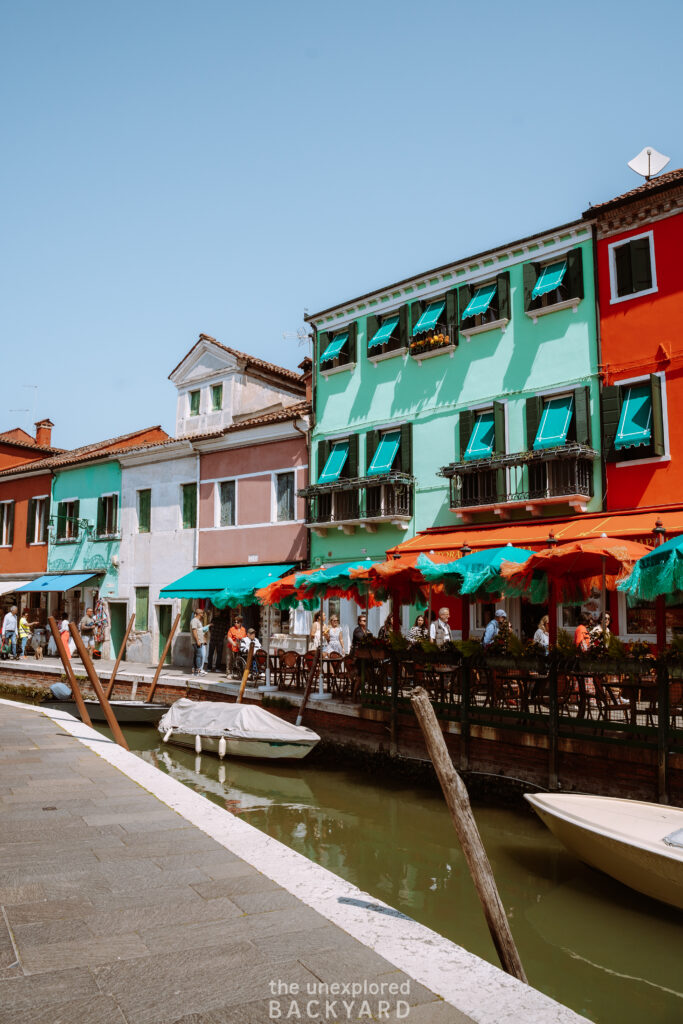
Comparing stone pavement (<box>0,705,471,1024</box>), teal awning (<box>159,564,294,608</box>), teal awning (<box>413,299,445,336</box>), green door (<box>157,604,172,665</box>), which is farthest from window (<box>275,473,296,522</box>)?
stone pavement (<box>0,705,471,1024</box>)

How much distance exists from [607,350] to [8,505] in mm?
26949

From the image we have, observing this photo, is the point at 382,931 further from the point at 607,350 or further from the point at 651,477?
the point at 607,350

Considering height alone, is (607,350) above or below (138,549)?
above

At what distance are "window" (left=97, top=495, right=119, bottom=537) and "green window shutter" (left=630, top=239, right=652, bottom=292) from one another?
19491 millimetres

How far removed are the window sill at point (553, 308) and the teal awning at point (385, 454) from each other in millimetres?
4452

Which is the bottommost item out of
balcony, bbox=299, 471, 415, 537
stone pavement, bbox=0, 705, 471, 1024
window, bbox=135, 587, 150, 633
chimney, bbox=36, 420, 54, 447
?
stone pavement, bbox=0, 705, 471, 1024

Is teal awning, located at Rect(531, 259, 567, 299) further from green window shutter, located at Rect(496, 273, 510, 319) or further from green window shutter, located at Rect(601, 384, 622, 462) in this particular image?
green window shutter, located at Rect(601, 384, 622, 462)

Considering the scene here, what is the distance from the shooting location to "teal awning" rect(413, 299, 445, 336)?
64.3 ft

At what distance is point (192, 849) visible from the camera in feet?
18.6

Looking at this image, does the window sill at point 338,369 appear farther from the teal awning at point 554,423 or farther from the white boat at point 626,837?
the white boat at point 626,837

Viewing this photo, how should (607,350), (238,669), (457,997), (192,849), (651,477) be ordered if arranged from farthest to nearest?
(238,669) < (607,350) < (651,477) < (192,849) < (457,997)

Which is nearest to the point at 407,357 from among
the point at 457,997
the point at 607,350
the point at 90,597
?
the point at 607,350

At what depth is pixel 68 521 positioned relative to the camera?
102 feet

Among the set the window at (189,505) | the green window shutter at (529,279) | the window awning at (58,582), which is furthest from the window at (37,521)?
the green window shutter at (529,279)
